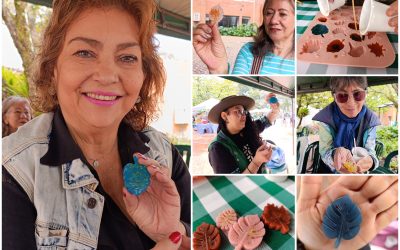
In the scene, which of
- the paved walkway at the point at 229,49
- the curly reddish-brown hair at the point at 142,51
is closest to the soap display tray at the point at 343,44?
the paved walkway at the point at 229,49

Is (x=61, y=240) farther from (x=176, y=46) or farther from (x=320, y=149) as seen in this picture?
(x=320, y=149)

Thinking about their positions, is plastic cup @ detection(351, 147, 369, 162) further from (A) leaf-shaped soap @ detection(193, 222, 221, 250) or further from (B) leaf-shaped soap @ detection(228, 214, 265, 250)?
(A) leaf-shaped soap @ detection(193, 222, 221, 250)

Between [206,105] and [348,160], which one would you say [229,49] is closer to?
[206,105]

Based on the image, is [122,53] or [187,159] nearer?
[122,53]

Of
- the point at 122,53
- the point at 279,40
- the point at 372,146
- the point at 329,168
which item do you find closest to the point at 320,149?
the point at 329,168

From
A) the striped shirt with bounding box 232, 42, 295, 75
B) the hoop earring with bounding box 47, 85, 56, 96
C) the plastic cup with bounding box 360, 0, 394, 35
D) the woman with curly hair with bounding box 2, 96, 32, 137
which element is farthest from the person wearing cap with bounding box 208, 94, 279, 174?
the woman with curly hair with bounding box 2, 96, 32, 137

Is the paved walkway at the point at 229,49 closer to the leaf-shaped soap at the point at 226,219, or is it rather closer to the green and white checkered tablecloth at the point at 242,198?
the green and white checkered tablecloth at the point at 242,198
